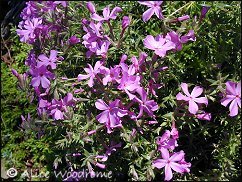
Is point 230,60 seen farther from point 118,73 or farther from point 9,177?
point 9,177

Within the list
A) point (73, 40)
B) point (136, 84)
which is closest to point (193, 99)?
point (136, 84)

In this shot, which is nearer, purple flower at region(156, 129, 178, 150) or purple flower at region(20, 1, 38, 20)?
purple flower at region(156, 129, 178, 150)

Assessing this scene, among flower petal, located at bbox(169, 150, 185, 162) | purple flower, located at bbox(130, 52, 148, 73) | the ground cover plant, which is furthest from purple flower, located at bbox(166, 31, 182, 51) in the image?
flower petal, located at bbox(169, 150, 185, 162)

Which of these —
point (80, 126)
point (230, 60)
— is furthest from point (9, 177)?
point (230, 60)

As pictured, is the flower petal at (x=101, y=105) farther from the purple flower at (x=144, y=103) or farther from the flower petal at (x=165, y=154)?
the flower petal at (x=165, y=154)

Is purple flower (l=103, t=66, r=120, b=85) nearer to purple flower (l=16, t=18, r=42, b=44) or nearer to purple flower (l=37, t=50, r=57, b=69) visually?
purple flower (l=37, t=50, r=57, b=69)

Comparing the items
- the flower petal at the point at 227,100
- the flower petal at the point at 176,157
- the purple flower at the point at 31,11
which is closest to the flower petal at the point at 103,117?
the flower petal at the point at 176,157

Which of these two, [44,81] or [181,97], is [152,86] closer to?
[181,97]
